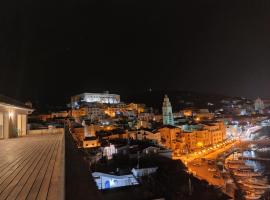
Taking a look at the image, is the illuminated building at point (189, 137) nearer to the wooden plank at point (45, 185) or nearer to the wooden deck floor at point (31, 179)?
the wooden deck floor at point (31, 179)

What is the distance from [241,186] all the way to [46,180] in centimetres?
2959

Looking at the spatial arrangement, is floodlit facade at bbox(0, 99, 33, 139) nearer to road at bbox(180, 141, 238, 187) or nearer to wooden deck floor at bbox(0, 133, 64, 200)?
wooden deck floor at bbox(0, 133, 64, 200)

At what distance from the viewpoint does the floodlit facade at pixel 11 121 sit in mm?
11010

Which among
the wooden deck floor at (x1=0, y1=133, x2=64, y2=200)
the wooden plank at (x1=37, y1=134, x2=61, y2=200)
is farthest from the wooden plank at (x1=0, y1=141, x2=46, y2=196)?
the wooden plank at (x1=37, y1=134, x2=61, y2=200)

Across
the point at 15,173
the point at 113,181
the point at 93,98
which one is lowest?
the point at 113,181

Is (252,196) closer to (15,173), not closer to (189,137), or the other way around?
(189,137)

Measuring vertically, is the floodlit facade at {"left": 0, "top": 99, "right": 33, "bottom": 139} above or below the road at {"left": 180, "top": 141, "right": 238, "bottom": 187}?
above

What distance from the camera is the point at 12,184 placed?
3320 mm

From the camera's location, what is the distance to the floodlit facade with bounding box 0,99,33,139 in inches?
433

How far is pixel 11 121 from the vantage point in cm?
1214

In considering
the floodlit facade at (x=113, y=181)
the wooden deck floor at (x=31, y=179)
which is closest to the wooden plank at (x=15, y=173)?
the wooden deck floor at (x=31, y=179)

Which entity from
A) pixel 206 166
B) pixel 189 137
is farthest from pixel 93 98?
pixel 206 166

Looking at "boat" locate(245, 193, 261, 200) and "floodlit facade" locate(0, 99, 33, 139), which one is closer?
"floodlit facade" locate(0, 99, 33, 139)

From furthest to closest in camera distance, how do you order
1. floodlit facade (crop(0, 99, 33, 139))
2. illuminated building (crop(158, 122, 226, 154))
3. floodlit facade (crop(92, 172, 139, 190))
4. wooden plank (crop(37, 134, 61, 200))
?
illuminated building (crop(158, 122, 226, 154)) < floodlit facade (crop(92, 172, 139, 190)) < floodlit facade (crop(0, 99, 33, 139)) < wooden plank (crop(37, 134, 61, 200))
